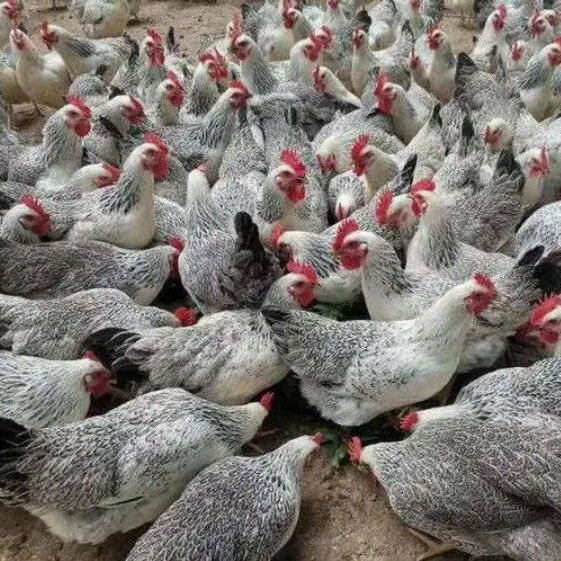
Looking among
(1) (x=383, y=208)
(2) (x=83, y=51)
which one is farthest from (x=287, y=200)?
(2) (x=83, y=51)

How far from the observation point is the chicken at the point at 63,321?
3.23m

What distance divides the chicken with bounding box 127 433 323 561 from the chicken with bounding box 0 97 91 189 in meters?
2.82

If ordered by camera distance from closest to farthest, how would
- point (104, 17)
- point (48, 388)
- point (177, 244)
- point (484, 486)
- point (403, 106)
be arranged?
point (484, 486) < point (48, 388) < point (177, 244) < point (403, 106) < point (104, 17)

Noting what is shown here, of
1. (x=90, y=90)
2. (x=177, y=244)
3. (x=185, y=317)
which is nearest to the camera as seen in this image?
(x=185, y=317)

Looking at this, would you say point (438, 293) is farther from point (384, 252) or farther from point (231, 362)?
point (231, 362)

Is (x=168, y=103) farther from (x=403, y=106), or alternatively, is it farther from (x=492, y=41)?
(x=492, y=41)

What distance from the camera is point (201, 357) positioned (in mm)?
2996


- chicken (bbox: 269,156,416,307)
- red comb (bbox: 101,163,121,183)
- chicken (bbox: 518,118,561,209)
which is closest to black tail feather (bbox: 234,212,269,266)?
chicken (bbox: 269,156,416,307)

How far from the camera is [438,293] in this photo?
3186 mm

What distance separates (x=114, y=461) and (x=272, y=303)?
110cm

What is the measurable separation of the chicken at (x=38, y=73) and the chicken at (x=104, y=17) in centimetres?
146

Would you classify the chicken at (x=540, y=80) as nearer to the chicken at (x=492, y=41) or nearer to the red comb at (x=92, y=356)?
the chicken at (x=492, y=41)

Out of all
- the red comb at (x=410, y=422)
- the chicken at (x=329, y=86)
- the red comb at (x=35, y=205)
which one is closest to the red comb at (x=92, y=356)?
the red comb at (x=35, y=205)

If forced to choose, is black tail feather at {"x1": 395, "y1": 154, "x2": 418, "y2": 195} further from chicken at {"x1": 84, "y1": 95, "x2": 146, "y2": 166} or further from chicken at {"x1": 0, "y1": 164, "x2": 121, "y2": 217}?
chicken at {"x1": 84, "y1": 95, "x2": 146, "y2": 166}
